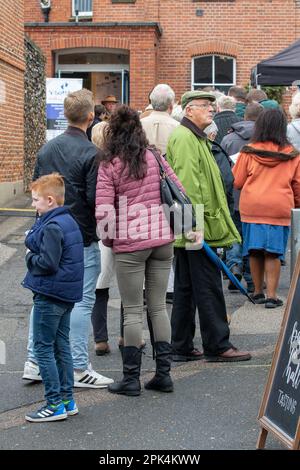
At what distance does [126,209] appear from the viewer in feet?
19.2

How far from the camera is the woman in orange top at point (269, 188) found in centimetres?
850

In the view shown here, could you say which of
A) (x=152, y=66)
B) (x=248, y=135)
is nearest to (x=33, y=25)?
(x=152, y=66)

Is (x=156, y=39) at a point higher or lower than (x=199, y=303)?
higher

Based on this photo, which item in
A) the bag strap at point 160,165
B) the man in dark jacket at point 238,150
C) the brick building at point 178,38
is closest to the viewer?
the bag strap at point 160,165

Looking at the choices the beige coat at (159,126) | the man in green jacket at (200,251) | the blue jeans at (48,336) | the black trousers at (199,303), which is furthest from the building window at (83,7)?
the blue jeans at (48,336)

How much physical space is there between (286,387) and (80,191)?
216 cm

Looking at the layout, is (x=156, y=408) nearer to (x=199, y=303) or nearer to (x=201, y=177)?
(x=199, y=303)

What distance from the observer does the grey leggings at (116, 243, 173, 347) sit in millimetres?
5883

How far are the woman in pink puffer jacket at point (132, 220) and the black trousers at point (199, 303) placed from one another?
28.6 inches

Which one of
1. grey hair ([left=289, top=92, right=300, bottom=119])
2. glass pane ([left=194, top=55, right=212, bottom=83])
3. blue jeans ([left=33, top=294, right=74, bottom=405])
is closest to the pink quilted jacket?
blue jeans ([left=33, top=294, right=74, bottom=405])

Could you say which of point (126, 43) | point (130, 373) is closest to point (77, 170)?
point (130, 373)

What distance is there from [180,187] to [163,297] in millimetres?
754

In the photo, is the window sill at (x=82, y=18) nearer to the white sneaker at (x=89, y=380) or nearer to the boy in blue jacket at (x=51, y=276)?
the white sneaker at (x=89, y=380)
